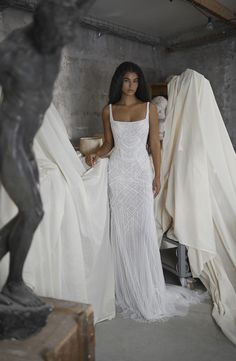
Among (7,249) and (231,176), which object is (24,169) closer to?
(7,249)

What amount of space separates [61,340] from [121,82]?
1641mm

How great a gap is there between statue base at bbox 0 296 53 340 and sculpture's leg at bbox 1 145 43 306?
1.3 inches

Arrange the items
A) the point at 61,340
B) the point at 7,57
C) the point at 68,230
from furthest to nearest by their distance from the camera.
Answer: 1. the point at 68,230
2. the point at 61,340
3. the point at 7,57

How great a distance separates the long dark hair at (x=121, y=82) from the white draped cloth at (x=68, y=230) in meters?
0.49

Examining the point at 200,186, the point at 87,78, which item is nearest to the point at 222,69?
the point at 87,78

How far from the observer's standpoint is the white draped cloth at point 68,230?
1.75 meters

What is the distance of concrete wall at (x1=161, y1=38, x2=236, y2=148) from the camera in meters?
3.55

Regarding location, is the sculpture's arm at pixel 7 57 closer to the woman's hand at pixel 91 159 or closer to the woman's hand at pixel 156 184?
the woman's hand at pixel 91 159

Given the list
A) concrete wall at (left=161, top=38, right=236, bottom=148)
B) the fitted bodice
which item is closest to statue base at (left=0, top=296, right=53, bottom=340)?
the fitted bodice

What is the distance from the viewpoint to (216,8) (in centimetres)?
276

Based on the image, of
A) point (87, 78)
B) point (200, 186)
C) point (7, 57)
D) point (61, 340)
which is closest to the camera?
point (7, 57)

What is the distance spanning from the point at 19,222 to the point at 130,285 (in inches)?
53.3

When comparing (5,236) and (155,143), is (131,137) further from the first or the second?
(5,236)

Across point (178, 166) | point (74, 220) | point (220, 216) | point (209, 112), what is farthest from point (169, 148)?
point (74, 220)
